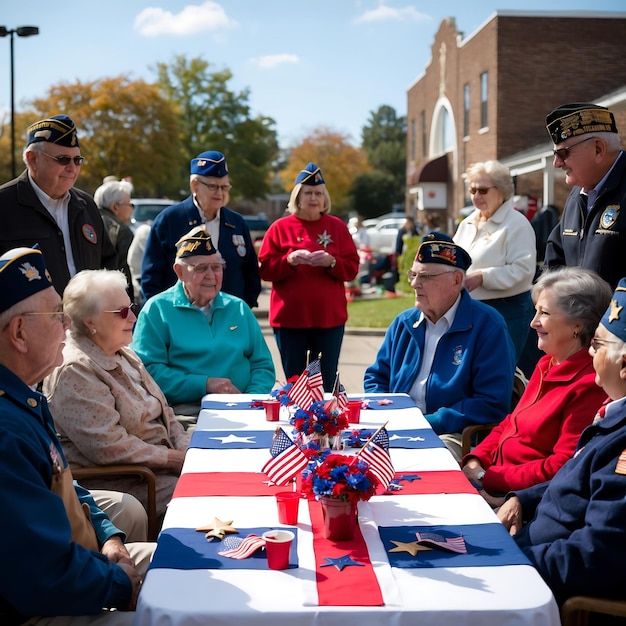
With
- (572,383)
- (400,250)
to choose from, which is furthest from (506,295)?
(400,250)

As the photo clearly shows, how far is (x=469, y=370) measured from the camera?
172 inches

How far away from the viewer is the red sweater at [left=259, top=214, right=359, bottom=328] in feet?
20.1

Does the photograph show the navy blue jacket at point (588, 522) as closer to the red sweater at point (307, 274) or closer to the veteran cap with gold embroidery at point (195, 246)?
the veteran cap with gold embroidery at point (195, 246)

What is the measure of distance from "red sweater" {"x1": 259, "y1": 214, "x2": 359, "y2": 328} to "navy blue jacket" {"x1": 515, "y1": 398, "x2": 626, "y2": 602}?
11.1 feet

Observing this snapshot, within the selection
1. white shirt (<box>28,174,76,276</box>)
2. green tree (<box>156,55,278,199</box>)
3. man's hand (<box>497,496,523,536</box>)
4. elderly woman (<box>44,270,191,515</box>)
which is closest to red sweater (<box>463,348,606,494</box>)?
man's hand (<box>497,496,523,536</box>)

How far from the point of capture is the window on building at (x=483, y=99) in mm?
28953

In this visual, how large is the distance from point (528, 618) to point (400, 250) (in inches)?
691

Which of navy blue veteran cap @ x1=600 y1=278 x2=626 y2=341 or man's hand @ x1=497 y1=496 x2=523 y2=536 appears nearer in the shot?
navy blue veteran cap @ x1=600 y1=278 x2=626 y2=341

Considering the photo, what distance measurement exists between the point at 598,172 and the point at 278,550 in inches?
125

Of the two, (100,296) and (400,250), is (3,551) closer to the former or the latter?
(100,296)

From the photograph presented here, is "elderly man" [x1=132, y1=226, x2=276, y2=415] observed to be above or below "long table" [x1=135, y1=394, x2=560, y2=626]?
above

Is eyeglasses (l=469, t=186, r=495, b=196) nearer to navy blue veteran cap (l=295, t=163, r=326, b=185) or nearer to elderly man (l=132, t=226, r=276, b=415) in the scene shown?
navy blue veteran cap (l=295, t=163, r=326, b=185)

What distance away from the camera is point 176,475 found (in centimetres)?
400

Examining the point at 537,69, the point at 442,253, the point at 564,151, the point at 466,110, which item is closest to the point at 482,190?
the point at 564,151
